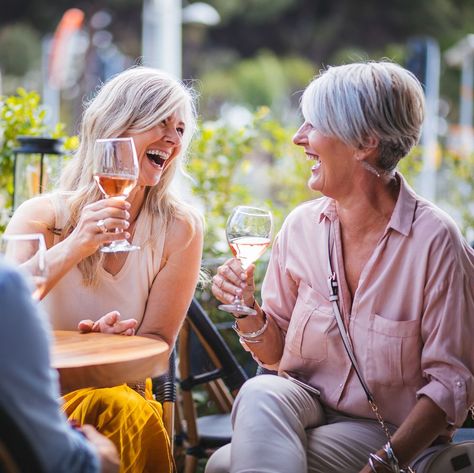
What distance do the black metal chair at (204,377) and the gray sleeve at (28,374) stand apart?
183 centimetres

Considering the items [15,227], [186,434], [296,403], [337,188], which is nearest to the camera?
[296,403]

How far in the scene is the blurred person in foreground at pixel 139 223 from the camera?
2996mm

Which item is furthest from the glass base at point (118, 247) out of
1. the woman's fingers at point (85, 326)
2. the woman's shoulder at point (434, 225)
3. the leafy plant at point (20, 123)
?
the leafy plant at point (20, 123)

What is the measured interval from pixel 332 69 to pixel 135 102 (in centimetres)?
74

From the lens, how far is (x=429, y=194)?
683 inches

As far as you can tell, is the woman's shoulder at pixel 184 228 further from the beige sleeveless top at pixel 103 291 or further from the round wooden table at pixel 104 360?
the round wooden table at pixel 104 360

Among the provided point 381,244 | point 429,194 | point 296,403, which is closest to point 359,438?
point 296,403

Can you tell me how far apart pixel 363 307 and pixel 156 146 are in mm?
936

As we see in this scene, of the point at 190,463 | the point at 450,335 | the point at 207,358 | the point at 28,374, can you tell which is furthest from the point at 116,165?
the point at 190,463

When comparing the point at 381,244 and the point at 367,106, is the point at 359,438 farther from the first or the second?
the point at 367,106

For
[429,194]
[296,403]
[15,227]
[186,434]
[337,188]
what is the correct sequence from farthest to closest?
[429,194]
[186,434]
[15,227]
[337,188]
[296,403]

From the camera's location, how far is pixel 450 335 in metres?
2.45

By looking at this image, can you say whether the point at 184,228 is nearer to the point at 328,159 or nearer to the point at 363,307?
the point at 328,159

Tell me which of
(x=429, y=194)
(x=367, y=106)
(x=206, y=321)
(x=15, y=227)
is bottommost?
(x=429, y=194)
